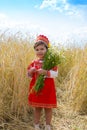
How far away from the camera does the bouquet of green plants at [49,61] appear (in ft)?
11.4

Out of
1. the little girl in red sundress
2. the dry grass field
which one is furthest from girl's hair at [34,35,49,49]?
the dry grass field

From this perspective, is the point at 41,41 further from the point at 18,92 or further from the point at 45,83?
the point at 18,92

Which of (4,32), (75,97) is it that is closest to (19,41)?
(4,32)

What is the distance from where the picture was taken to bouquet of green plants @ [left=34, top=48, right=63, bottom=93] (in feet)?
11.4

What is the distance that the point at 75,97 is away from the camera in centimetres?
479

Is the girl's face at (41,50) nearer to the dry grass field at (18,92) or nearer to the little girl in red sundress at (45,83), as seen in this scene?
the little girl in red sundress at (45,83)

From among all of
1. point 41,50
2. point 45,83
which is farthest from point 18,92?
point 41,50

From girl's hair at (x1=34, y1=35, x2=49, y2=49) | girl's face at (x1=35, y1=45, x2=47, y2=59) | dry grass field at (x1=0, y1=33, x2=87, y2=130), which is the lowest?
dry grass field at (x1=0, y1=33, x2=87, y2=130)

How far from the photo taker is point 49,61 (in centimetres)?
348

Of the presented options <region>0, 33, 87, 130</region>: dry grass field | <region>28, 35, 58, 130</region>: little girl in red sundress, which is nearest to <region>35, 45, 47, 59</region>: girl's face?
<region>28, 35, 58, 130</region>: little girl in red sundress

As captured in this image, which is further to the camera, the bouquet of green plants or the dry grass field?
the dry grass field

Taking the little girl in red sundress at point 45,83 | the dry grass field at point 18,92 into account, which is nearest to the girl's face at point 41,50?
the little girl in red sundress at point 45,83

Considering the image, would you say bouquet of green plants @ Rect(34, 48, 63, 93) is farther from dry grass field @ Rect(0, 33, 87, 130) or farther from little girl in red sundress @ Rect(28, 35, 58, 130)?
dry grass field @ Rect(0, 33, 87, 130)

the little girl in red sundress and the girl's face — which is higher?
the girl's face
